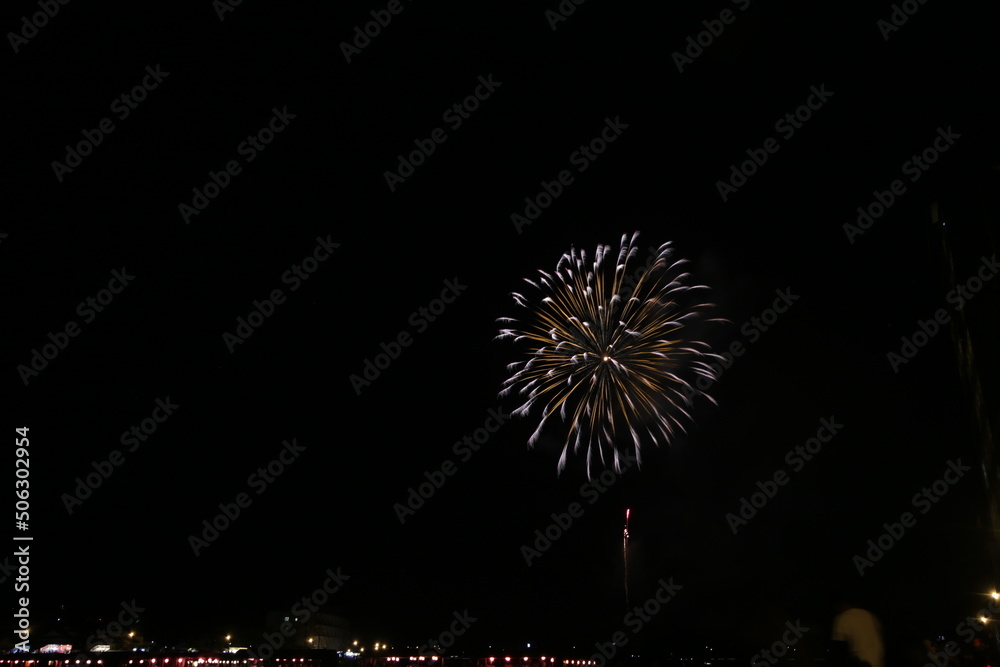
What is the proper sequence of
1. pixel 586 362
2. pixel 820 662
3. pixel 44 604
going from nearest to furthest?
pixel 820 662 < pixel 586 362 < pixel 44 604

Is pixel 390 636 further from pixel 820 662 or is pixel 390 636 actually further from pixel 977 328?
pixel 820 662

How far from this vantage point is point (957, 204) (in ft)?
82.8

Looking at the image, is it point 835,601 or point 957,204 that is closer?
point 835,601

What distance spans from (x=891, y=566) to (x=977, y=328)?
39.1 metres

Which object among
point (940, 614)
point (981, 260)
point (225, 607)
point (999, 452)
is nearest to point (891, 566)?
point (940, 614)

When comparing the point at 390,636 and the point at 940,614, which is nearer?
the point at 940,614

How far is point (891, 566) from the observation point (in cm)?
5956

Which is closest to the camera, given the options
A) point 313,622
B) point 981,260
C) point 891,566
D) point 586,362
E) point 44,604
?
point 981,260

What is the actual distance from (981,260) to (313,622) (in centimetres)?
9501

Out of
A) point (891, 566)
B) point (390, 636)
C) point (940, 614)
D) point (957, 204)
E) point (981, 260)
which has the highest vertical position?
point (390, 636)

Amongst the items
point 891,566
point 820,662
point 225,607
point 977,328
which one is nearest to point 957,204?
point 977,328

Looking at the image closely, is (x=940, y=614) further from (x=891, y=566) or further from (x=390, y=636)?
(x=390, y=636)

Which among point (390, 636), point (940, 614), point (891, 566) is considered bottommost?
point (940, 614)

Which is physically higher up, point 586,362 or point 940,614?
point 586,362
